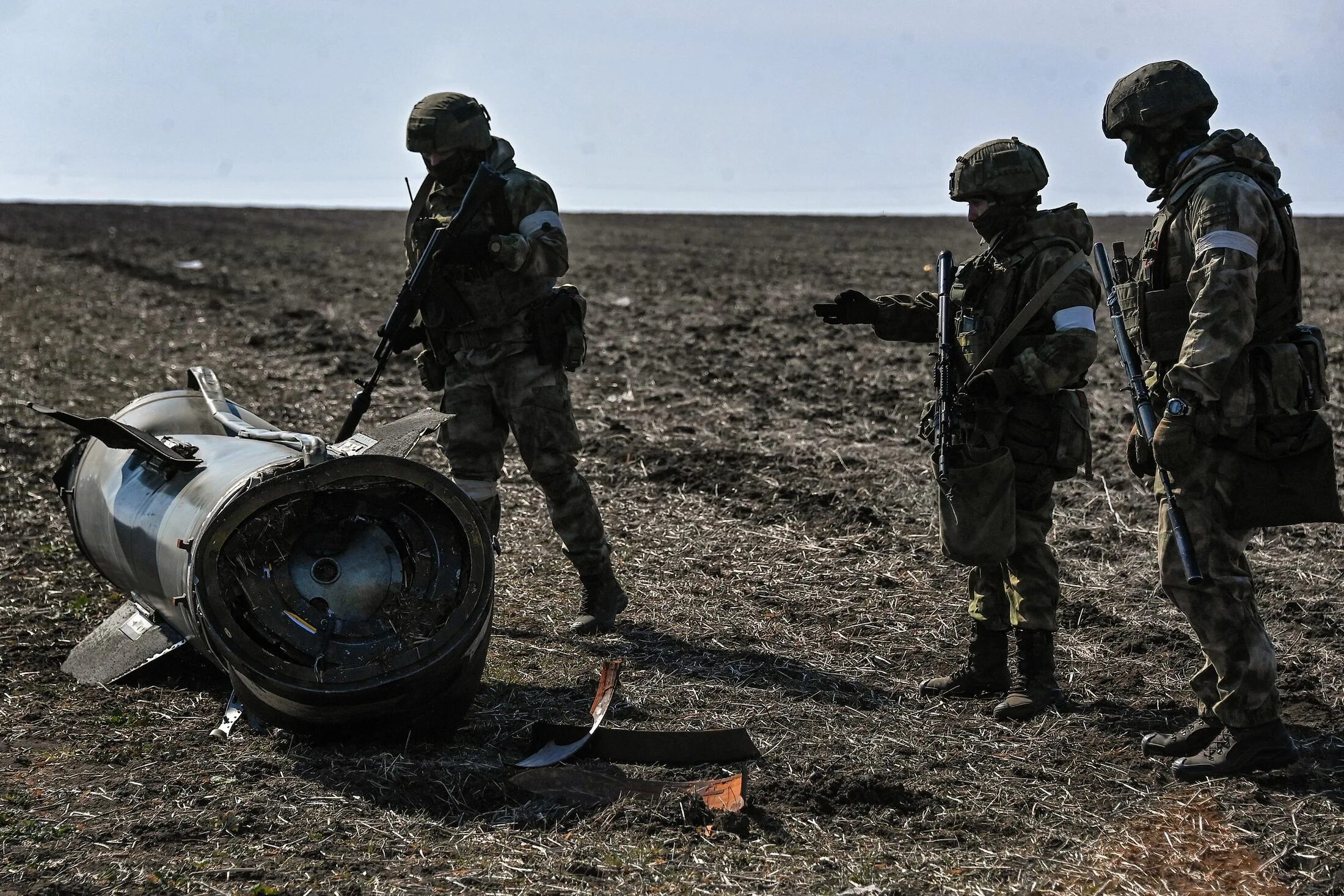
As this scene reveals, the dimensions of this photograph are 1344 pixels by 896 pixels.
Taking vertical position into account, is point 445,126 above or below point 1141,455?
above

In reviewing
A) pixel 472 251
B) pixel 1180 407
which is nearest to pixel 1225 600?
A: pixel 1180 407

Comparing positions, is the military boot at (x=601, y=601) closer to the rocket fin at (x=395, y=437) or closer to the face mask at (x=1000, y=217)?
the rocket fin at (x=395, y=437)

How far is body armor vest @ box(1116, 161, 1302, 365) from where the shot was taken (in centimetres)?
467

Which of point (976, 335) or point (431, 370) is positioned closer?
point (976, 335)

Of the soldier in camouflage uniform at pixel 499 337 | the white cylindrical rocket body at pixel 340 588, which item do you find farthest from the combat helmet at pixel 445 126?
the white cylindrical rocket body at pixel 340 588

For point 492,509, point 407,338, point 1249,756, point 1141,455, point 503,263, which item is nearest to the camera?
point 1249,756

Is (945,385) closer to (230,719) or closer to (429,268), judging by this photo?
(429,268)

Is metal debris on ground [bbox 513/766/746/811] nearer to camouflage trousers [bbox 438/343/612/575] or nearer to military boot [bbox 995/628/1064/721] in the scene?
military boot [bbox 995/628/1064/721]

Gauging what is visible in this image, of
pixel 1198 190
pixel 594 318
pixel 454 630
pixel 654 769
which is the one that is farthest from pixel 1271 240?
pixel 594 318

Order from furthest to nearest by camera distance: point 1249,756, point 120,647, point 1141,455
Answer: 1. point 120,647
2. point 1141,455
3. point 1249,756

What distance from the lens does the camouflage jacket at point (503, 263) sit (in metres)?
6.33

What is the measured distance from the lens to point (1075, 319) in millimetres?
5188

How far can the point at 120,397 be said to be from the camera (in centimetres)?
1282

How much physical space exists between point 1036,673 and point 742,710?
46.7 inches
